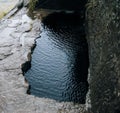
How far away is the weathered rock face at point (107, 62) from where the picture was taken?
5543 mm

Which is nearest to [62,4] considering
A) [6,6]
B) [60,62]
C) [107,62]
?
[6,6]

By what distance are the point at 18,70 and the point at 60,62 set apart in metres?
1.83

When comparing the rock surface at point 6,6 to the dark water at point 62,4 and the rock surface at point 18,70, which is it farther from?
the dark water at point 62,4

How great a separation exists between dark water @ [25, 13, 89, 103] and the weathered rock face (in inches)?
90.5

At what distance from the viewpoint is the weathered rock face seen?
554cm

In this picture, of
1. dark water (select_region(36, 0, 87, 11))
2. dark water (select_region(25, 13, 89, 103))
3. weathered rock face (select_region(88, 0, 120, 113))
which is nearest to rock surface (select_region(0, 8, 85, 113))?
dark water (select_region(25, 13, 89, 103))

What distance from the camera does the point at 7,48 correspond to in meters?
11.5

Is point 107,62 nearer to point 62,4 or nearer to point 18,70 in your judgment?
point 18,70

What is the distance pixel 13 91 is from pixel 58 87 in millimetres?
1494

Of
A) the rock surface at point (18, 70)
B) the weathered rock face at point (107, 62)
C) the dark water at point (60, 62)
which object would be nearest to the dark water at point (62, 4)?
the dark water at point (60, 62)

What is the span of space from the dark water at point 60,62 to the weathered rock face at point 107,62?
2.30 meters

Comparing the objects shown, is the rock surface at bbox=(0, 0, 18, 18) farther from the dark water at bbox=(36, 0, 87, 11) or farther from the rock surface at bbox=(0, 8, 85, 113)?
the dark water at bbox=(36, 0, 87, 11)

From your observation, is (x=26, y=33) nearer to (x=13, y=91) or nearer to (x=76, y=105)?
(x=13, y=91)

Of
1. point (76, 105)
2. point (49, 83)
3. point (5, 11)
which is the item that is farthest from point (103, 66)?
point (5, 11)
